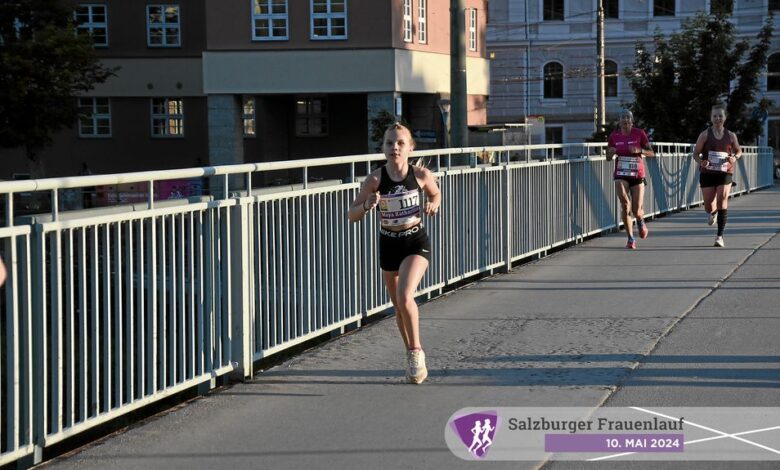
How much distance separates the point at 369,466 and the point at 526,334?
400 cm

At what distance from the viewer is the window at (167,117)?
172 ft

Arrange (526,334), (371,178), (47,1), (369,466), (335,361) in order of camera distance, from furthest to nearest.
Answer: (47,1), (526,334), (335,361), (371,178), (369,466)

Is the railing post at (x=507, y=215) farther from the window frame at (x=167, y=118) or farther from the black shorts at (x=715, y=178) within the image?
the window frame at (x=167, y=118)

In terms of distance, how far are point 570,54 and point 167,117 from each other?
26.1 metres

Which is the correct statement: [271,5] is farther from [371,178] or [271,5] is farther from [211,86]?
[371,178]

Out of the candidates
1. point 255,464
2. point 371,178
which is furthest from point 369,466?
point 371,178

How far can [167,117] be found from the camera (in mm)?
52500

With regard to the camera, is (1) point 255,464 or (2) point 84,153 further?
(2) point 84,153

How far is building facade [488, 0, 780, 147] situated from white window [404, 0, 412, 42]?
23716 mm

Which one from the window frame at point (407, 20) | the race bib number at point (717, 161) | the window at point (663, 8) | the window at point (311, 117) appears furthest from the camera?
the window at point (663, 8)

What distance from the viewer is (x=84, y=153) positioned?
5291 cm

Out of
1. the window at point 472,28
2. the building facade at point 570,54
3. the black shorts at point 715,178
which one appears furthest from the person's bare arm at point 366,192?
the building facade at point 570,54

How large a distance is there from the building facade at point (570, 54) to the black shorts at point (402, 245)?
6126cm

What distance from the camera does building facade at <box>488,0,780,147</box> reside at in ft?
227
